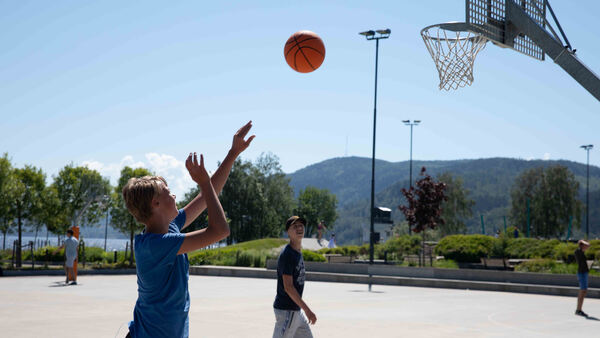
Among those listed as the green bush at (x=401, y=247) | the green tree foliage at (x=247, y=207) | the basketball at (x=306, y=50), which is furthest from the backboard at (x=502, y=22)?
the green tree foliage at (x=247, y=207)

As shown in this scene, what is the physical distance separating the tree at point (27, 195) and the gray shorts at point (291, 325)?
80.7 feet

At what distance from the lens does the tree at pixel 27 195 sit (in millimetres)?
28125

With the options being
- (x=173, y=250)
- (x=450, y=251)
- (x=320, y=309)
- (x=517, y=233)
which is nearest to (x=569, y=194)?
(x=517, y=233)

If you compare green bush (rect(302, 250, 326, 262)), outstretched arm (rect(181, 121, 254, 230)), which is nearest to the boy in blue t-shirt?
outstretched arm (rect(181, 121, 254, 230))

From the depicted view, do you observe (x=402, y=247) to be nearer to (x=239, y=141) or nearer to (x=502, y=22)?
(x=502, y=22)

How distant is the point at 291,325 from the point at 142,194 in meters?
3.42

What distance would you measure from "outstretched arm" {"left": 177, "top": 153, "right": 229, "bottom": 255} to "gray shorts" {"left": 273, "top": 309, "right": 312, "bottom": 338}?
3.20 m

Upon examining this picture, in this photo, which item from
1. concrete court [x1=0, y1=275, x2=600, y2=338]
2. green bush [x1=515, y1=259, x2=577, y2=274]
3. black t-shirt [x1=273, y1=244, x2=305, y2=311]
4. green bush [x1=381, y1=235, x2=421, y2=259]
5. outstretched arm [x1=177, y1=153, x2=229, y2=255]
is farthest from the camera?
green bush [x1=381, y1=235, x2=421, y2=259]

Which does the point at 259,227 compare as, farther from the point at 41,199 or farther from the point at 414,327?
the point at 414,327

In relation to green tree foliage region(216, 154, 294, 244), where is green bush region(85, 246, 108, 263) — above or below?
below

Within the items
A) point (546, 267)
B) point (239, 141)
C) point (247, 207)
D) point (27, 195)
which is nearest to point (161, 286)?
point (239, 141)

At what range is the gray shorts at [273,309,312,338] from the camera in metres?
6.16

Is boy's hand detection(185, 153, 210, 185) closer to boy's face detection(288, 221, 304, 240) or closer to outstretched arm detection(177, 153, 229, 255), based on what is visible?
outstretched arm detection(177, 153, 229, 255)

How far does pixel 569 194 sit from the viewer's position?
78.4 metres
